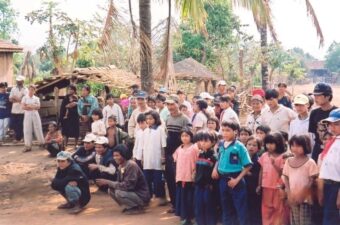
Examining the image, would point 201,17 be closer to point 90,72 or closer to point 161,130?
point 161,130

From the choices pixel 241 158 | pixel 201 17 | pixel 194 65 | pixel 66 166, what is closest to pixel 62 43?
pixel 194 65

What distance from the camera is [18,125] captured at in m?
13.7

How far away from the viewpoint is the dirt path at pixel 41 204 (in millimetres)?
7125

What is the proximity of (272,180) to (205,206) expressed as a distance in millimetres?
942

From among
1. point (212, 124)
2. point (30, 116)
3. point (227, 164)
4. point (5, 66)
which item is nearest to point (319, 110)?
point (227, 164)

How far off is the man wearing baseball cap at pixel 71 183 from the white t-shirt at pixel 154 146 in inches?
41.9

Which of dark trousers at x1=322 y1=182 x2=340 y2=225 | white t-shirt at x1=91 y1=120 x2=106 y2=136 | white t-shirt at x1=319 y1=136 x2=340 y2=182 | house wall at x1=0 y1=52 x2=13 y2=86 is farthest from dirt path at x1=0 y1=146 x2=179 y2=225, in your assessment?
house wall at x1=0 y1=52 x2=13 y2=86

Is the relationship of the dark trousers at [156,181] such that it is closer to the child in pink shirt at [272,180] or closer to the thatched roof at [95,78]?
the child in pink shirt at [272,180]

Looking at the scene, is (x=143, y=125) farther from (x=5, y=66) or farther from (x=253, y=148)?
(x=5, y=66)

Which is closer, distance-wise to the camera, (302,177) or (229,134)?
(302,177)

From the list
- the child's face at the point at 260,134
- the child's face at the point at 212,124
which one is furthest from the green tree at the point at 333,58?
the child's face at the point at 260,134

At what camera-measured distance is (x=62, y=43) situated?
24.0m

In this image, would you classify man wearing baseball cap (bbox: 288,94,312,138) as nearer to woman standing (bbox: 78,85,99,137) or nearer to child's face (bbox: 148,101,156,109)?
child's face (bbox: 148,101,156,109)

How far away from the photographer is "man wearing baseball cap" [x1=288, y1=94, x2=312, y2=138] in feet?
20.1
